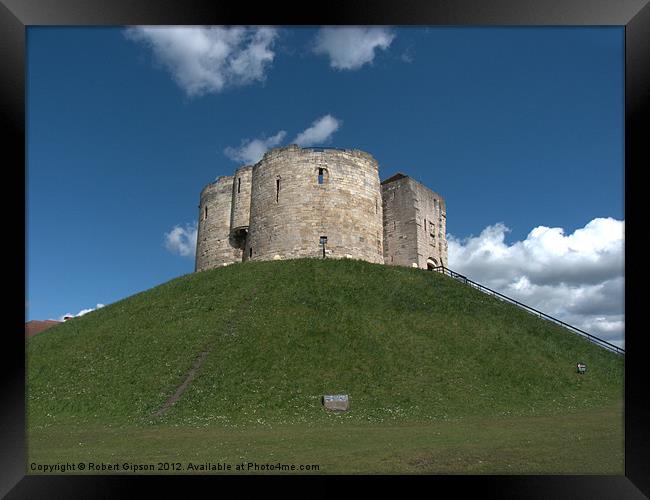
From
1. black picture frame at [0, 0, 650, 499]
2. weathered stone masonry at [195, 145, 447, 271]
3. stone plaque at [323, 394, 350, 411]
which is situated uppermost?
weathered stone masonry at [195, 145, 447, 271]

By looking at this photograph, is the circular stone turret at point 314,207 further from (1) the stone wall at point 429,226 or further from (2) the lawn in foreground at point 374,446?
(2) the lawn in foreground at point 374,446

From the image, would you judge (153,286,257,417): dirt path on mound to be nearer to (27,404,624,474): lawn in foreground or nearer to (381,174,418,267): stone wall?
(27,404,624,474): lawn in foreground

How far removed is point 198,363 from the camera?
20.4 metres

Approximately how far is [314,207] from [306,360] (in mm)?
17946

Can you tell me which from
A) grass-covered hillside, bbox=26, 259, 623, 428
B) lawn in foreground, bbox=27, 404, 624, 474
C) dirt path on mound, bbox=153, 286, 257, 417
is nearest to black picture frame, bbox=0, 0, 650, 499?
lawn in foreground, bbox=27, 404, 624, 474

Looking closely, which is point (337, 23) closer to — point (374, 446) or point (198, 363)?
point (374, 446)

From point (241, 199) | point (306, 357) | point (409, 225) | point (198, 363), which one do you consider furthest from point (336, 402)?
point (241, 199)

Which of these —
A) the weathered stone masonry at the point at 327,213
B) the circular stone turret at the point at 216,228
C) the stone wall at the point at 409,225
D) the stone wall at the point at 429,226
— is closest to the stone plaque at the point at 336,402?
the weathered stone masonry at the point at 327,213

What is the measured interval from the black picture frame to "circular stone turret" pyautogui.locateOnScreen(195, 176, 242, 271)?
122 feet

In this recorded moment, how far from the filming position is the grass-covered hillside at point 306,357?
17.5 metres

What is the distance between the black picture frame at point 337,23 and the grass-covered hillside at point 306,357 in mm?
11327

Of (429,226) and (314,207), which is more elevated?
(314,207)

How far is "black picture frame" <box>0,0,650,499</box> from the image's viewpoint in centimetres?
521
